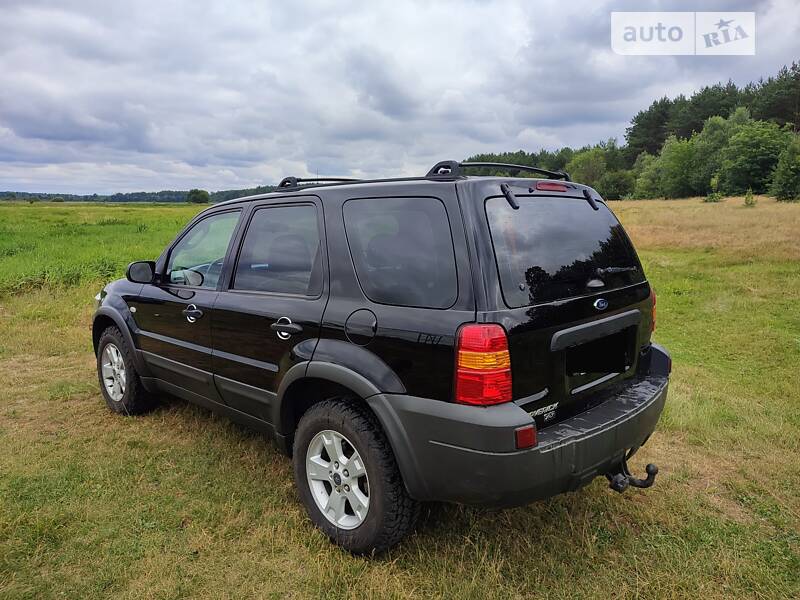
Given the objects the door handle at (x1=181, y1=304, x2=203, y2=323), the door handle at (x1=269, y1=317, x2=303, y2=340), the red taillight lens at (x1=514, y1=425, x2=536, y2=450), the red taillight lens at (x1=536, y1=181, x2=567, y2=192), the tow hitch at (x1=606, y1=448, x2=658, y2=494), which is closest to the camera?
the red taillight lens at (x1=514, y1=425, x2=536, y2=450)

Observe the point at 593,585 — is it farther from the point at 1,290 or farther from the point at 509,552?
the point at 1,290

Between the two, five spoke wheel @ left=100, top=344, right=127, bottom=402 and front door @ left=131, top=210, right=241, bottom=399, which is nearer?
front door @ left=131, top=210, right=241, bottom=399

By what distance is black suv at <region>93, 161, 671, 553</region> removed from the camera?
7.08 feet

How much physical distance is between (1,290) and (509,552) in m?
11.0

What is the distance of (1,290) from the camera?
10047 millimetres

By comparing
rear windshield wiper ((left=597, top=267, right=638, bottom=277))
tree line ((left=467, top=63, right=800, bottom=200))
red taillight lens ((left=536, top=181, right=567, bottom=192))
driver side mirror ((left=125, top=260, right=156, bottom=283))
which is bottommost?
rear windshield wiper ((left=597, top=267, right=638, bottom=277))

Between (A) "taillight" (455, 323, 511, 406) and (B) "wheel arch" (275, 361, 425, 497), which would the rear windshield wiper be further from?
(B) "wheel arch" (275, 361, 425, 497)

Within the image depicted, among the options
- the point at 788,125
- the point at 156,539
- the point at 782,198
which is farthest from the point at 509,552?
the point at 788,125

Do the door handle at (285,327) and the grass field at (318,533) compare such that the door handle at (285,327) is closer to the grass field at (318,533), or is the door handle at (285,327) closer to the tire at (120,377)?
the grass field at (318,533)

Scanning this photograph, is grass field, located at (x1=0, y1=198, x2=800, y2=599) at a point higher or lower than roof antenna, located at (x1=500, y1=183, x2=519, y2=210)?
lower

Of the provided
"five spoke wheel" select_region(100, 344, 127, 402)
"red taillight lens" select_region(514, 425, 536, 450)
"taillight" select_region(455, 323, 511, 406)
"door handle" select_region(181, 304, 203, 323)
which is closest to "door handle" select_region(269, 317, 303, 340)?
"door handle" select_region(181, 304, 203, 323)

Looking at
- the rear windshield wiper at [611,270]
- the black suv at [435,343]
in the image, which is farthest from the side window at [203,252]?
the rear windshield wiper at [611,270]

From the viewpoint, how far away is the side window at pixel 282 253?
2852 millimetres

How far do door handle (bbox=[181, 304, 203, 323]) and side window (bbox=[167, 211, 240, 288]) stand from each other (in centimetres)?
16
